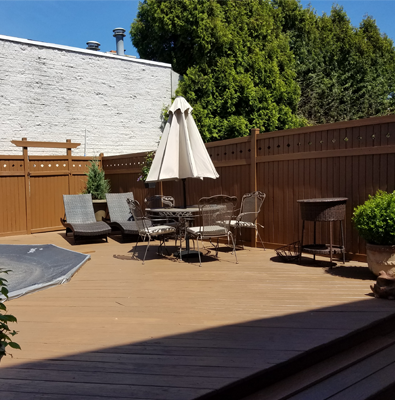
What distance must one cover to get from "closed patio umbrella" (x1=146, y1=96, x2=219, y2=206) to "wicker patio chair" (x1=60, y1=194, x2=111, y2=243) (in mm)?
2404

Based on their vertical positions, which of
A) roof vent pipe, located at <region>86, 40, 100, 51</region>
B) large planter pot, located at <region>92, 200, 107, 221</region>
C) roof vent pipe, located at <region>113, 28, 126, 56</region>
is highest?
roof vent pipe, located at <region>113, 28, 126, 56</region>

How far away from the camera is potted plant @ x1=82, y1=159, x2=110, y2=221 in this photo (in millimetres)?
10336

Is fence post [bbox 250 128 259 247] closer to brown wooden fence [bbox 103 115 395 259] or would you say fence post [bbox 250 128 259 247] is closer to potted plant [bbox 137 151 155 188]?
brown wooden fence [bbox 103 115 395 259]

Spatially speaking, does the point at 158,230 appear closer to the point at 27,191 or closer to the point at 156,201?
the point at 156,201

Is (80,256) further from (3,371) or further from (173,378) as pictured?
(173,378)

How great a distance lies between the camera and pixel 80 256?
6492mm

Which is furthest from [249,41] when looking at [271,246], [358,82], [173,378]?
[173,378]

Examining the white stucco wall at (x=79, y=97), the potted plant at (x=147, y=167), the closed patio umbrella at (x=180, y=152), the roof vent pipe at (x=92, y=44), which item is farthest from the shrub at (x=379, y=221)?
the roof vent pipe at (x=92, y=44)

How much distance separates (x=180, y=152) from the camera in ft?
21.3

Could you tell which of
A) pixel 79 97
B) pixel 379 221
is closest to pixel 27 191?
pixel 79 97

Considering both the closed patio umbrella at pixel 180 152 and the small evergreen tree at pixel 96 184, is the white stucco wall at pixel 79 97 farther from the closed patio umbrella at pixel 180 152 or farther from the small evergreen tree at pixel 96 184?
the closed patio umbrella at pixel 180 152

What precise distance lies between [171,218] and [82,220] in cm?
288

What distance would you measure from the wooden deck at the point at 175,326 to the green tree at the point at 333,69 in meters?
16.4

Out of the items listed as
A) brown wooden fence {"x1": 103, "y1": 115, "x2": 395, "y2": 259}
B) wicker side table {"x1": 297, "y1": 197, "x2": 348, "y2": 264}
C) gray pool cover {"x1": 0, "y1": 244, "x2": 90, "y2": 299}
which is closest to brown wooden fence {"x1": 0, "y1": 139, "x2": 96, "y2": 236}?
gray pool cover {"x1": 0, "y1": 244, "x2": 90, "y2": 299}
